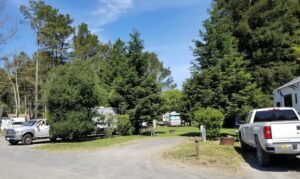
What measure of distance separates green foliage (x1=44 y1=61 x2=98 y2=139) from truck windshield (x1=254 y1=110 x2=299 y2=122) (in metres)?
16.3

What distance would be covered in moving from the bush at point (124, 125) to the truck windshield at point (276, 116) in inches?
678

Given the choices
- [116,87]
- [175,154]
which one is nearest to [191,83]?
[116,87]

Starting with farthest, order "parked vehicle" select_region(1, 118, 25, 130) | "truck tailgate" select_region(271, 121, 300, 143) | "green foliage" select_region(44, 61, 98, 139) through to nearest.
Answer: "parked vehicle" select_region(1, 118, 25, 130) < "green foliage" select_region(44, 61, 98, 139) < "truck tailgate" select_region(271, 121, 300, 143)

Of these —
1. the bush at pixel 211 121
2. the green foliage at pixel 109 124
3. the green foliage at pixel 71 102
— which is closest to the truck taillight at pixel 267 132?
the bush at pixel 211 121

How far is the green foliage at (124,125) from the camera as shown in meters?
31.2

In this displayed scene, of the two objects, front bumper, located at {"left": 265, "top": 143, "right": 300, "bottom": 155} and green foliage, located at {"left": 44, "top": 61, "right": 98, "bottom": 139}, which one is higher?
green foliage, located at {"left": 44, "top": 61, "right": 98, "bottom": 139}

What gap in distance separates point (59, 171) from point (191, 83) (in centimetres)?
1751

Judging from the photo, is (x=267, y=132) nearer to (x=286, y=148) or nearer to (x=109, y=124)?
(x=286, y=148)

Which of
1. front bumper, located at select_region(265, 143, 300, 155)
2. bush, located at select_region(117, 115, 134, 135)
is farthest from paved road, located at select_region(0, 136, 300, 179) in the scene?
bush, located at select_region(117, 115, 134, 135)

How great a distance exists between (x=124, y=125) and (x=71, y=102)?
16.7 ft

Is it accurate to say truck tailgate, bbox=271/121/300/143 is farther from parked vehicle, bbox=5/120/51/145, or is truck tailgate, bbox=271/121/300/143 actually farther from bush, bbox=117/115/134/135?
parked vehicle, bbox=5/120/51/145

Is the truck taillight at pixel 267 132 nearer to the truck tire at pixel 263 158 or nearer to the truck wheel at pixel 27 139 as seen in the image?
the truck tire at pixel 263 158

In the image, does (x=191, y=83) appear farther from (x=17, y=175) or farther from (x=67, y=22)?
(x=67, y=22)

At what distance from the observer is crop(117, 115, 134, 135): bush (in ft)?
102
